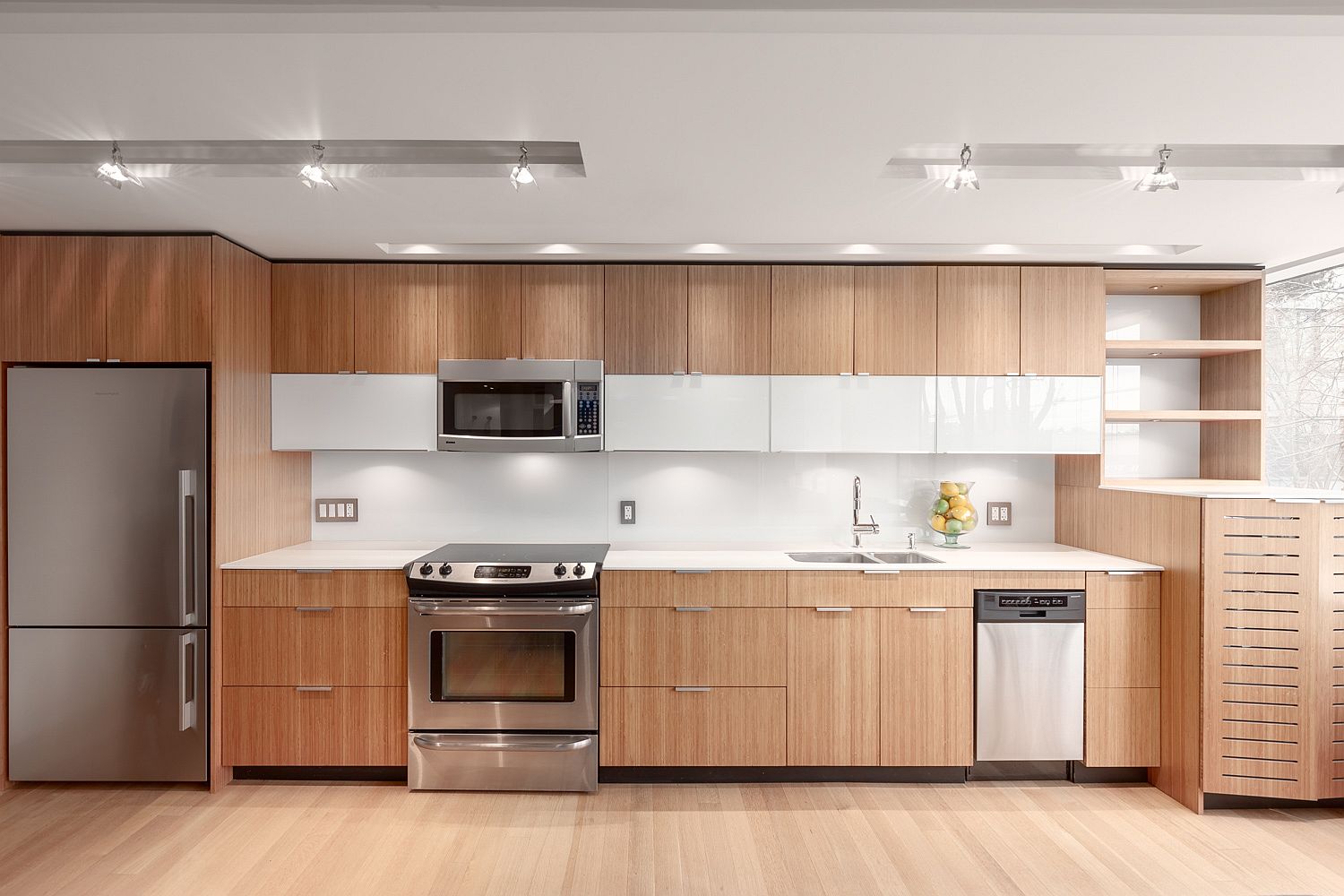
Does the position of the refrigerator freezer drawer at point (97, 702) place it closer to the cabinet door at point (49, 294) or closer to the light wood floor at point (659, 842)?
the light wood floor at point (659, 842)

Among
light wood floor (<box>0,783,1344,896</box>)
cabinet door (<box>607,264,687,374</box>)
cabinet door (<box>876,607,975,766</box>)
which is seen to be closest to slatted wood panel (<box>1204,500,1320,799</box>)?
light wood floor (<box>0,783,1344,896</box>)

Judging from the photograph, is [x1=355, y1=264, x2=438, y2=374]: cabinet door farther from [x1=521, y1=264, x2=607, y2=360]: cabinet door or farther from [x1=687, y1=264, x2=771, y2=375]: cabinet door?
[x1=687, y1=264, x2=771, y2=375]: cabinet door

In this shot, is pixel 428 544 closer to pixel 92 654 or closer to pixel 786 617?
pixel 92 654

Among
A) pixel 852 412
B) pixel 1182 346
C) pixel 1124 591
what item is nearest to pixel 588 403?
pixel 852 412

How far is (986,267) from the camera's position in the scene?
342 cm

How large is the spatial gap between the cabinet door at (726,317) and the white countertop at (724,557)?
86 centimetres

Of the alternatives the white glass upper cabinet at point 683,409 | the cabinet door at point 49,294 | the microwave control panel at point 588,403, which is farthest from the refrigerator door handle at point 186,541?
the white glass upper cabinet at point 683,409

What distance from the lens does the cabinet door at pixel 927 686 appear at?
3068 millimetres

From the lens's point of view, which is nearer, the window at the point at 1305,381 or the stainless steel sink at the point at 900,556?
the stainless steel sink at the point at 900,556

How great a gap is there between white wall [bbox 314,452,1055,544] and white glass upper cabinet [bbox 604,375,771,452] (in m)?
0.34

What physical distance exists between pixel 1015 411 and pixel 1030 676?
1.16 m

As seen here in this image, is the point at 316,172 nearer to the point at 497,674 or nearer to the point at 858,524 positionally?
the point at 497,674

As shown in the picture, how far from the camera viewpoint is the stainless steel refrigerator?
295 centimetres

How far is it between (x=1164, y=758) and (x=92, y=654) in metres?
4.30
